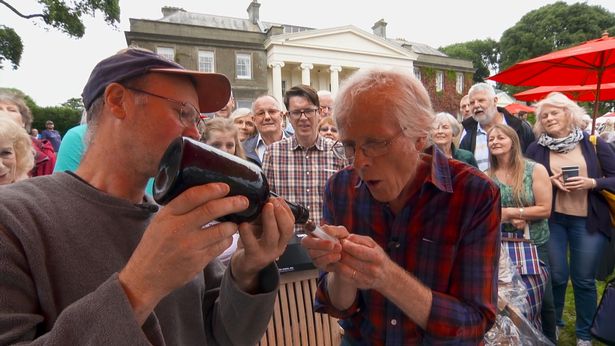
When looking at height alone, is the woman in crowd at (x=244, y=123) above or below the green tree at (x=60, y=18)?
below

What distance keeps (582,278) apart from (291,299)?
3254 mm

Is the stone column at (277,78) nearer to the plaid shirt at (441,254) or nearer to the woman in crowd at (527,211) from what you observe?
the woman in crowd at (527,211)

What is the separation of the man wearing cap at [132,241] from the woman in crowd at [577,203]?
3.82 meters

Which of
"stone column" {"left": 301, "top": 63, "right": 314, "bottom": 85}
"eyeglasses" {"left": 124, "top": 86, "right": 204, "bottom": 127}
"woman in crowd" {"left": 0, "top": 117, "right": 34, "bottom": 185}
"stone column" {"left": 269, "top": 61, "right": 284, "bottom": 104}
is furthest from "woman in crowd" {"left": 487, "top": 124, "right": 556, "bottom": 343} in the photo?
"stone column" {"left": 301, "top": 63, "right": 314, "bottom": 85}

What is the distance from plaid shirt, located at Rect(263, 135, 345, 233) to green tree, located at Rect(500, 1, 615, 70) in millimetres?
45398

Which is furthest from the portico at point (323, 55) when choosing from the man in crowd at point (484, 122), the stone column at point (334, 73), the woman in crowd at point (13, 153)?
the woman in crowd at point (13, 153)

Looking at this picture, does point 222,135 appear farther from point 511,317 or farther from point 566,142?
point 566,142

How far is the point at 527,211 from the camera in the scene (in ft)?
11.4

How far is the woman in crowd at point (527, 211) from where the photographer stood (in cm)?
335

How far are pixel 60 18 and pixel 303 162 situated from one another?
1733cm

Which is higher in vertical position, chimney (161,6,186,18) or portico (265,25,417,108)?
chimney (161,6,186,18)

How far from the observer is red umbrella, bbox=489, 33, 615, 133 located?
4.78m

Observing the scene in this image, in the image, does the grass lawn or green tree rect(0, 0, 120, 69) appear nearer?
the grass lawn

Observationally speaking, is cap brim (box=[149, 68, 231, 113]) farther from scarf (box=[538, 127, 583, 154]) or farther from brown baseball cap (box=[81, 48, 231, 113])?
scarf (box=[538, 127, 583, 154])
